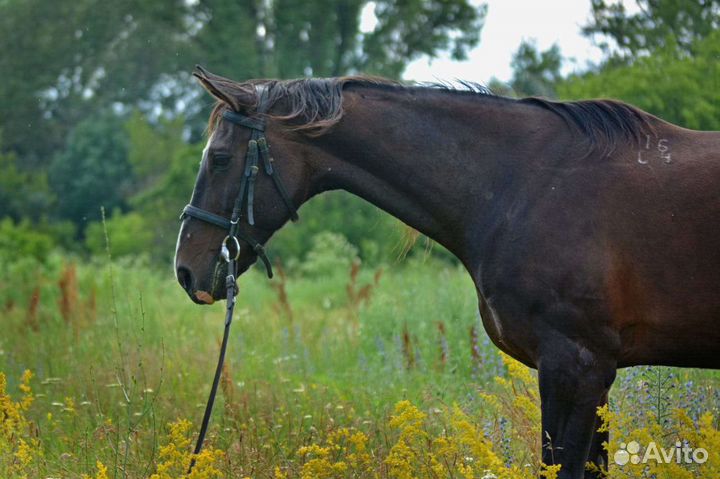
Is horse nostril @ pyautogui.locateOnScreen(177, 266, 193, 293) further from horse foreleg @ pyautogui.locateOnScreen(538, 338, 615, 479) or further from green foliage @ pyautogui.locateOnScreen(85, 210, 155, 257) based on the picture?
green foliage @ pyautogui.locateOnScreen(85, 210, 155, 257)

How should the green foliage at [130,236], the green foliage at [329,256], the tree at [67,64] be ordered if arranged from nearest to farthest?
the green foliage at [329,256] < the green foliage at [130,236] < the tree at [67,64]

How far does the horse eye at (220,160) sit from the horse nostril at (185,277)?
49 cm

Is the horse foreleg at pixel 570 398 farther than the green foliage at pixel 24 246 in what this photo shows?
No

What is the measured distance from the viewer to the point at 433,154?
415cm

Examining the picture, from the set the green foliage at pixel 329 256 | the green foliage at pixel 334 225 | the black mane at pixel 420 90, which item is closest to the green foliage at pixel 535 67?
the green foliage at pixel 334 225

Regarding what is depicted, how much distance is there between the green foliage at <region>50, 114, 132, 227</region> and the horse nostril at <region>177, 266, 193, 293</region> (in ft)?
104

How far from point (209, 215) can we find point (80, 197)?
3273cm

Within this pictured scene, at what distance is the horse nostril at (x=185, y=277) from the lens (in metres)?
4.20

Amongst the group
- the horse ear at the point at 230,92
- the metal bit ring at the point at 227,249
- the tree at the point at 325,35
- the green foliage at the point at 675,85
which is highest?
the tree at the point at 325,35

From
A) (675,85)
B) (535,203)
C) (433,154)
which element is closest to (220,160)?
(433,154)

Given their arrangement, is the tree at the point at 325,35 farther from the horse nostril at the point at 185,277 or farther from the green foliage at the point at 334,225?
the horse nostril at the point at 185,277

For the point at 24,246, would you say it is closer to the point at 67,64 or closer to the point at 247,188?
the point at 247,188

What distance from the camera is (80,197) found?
35250mm

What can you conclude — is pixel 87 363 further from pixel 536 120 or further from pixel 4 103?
pixel 4 103
